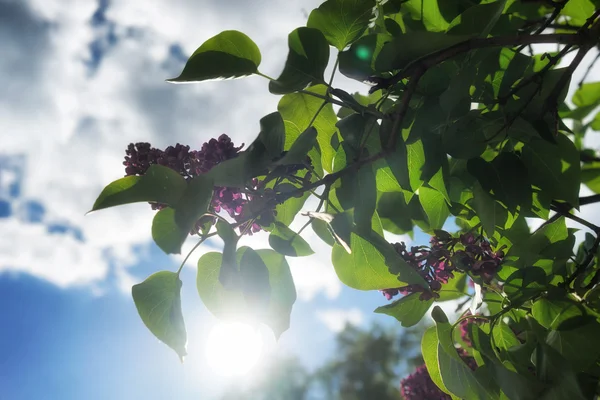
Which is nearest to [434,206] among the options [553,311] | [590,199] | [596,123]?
[553,311]

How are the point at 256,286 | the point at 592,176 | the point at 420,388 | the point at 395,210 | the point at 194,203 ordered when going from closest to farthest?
the point at 194,203 < the point at 256,286 < the point at 395,210 < the point at 592,176 < the point at 420,388

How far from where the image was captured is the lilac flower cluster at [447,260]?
91cm

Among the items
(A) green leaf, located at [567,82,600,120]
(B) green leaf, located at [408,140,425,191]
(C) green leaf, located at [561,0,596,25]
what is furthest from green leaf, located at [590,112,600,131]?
(B) green leaf, located at [408,140,425,191]

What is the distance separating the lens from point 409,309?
1.00m

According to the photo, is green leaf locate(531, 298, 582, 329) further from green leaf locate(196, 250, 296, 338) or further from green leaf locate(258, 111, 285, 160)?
green leaf locate(258, 111, 285, 160)

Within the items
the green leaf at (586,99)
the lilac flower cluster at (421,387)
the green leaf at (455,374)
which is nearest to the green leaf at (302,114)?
the green leaf at (455,374)

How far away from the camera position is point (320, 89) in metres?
0.84

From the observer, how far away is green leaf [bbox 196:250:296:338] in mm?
752

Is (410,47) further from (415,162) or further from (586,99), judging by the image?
(586,99)

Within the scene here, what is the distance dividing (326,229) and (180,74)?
367mm

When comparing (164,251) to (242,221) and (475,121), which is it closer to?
(242,221)

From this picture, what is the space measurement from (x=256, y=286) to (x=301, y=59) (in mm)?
350

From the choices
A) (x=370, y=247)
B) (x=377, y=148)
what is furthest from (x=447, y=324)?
(x=377, y=148)

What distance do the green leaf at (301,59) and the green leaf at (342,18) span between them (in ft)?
0.29
